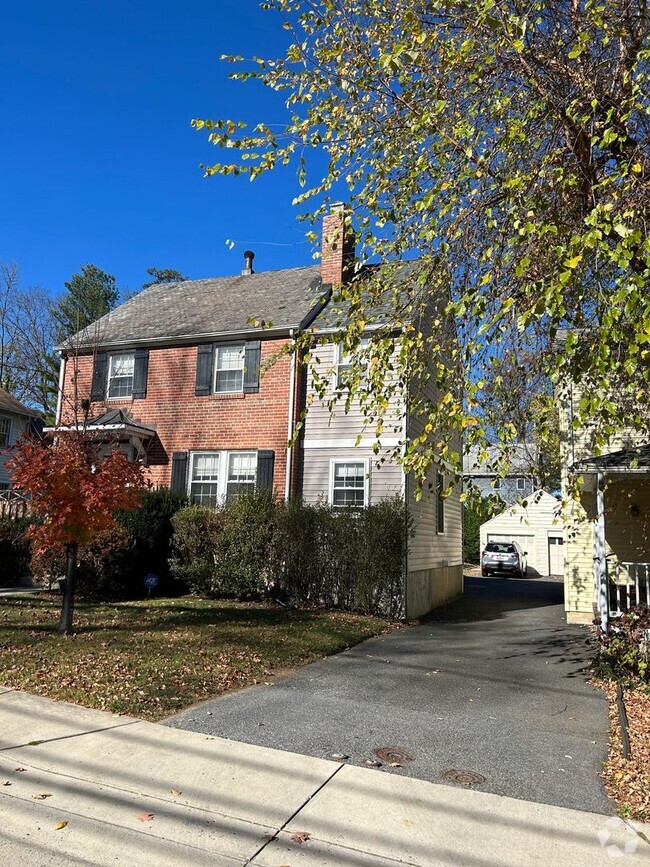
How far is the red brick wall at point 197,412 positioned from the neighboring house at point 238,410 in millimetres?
26

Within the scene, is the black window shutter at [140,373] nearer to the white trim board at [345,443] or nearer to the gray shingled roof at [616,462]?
the white trim board at [345,443]

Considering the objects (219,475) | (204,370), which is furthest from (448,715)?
(204,370)

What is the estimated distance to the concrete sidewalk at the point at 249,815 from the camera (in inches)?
143

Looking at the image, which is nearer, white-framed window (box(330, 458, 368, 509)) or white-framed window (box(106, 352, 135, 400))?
white-framed window (box(330, 458, 368, 509))

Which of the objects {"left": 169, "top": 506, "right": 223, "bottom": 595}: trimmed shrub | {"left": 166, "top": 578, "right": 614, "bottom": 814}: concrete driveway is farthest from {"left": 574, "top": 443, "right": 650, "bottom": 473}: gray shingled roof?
{"left": 169, "top": 506, "right": 223, "bottom": 595}: trimmed shrub

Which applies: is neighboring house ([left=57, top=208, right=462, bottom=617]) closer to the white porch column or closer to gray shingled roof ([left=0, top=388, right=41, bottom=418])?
the white porch column

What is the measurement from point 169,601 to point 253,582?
170 cm

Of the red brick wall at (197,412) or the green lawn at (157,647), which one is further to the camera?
the red brick wall at (197,412)

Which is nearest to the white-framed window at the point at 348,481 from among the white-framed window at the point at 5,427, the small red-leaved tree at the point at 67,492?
the small red-leaved tree at the point at 67,492

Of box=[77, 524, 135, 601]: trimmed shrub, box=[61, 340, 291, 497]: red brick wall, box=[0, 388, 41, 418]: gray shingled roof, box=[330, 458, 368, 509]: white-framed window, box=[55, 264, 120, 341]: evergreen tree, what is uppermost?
box=[55, 264, 120, 341]: evergreen tree

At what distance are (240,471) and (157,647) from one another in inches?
287

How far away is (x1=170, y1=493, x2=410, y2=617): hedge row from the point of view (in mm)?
12430

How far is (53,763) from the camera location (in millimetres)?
4738

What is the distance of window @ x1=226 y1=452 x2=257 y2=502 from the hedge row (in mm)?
1541
